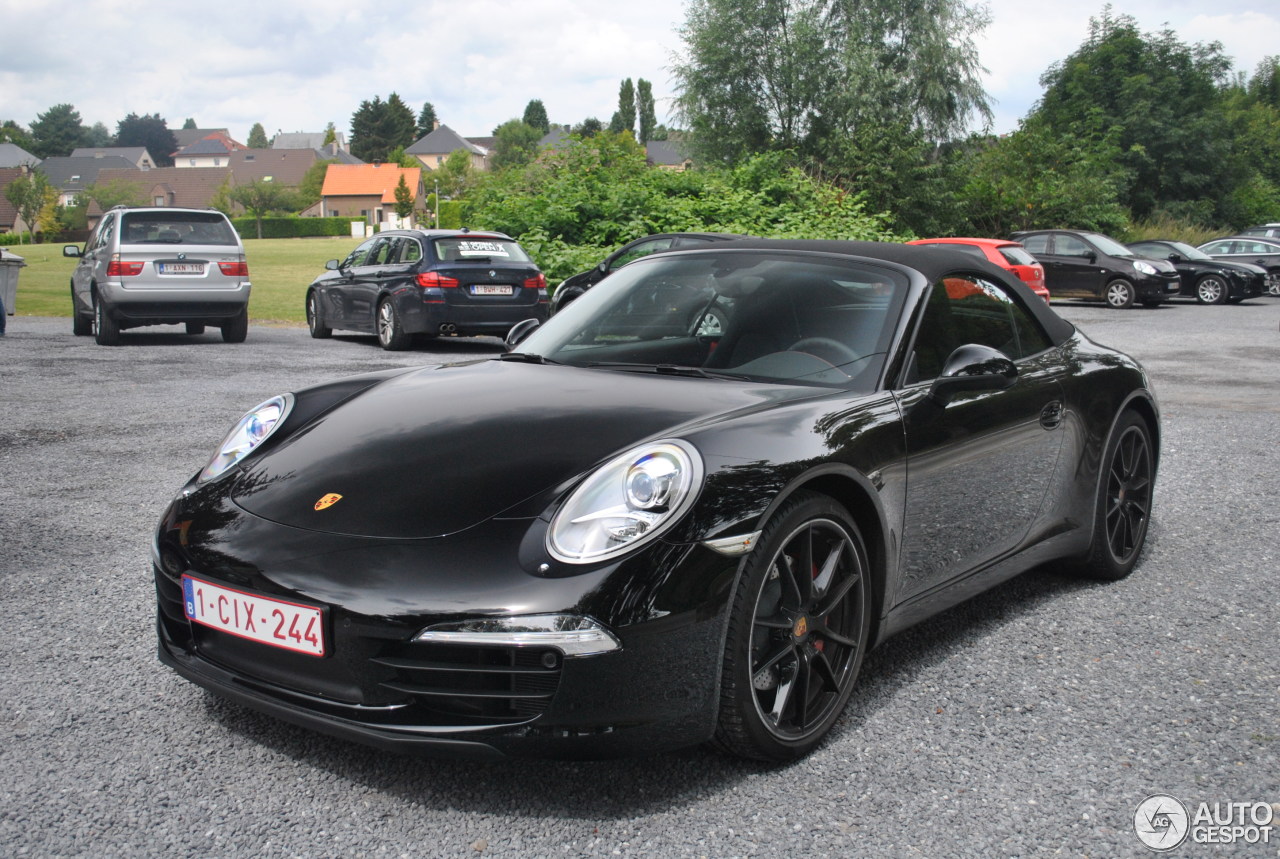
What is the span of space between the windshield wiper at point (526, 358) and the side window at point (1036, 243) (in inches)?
910

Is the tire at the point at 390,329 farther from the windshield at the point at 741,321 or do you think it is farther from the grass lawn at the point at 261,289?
the windshield at the point at 741,321

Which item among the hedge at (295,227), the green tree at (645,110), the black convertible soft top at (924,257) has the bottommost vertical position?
the hedge at (295,227)

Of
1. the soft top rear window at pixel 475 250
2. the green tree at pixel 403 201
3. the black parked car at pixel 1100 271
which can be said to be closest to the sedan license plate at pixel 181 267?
the soft top rear window at pixel 475 250

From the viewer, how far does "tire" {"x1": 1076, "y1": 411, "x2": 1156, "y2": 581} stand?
442cm

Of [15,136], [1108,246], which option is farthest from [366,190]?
[1108,246]

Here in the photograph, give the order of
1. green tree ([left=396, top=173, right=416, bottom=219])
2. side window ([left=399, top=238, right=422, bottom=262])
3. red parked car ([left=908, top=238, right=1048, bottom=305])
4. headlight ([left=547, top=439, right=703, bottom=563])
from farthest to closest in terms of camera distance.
A: green tree ([left=396, top=173, right=416, bottom=219]) → red parked car ([left=908, top=238, right=1048, bottom=305]) → side window ([left=399, top=238, right=422, bottom=262]) → headlight ([left=547, top=439, right=703, bottom=563])

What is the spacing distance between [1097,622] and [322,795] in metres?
2.72

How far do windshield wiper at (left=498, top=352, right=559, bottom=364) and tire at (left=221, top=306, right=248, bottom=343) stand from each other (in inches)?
460

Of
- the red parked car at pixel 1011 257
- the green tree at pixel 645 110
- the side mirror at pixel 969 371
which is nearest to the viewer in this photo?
the side mirror at pixel 969 371

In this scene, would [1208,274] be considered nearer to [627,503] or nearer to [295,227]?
[627,503]

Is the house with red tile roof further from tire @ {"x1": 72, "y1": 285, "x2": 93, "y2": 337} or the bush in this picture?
tire @ {"x1": 72, "y1": 285, "x2": 93, "y2": 337}

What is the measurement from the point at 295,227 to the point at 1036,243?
81.9 meters

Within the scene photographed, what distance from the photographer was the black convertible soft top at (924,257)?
3811mm

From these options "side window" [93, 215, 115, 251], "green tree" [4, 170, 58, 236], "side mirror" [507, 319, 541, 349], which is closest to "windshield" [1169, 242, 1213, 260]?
"side window" [93, 215, 115, 251]
